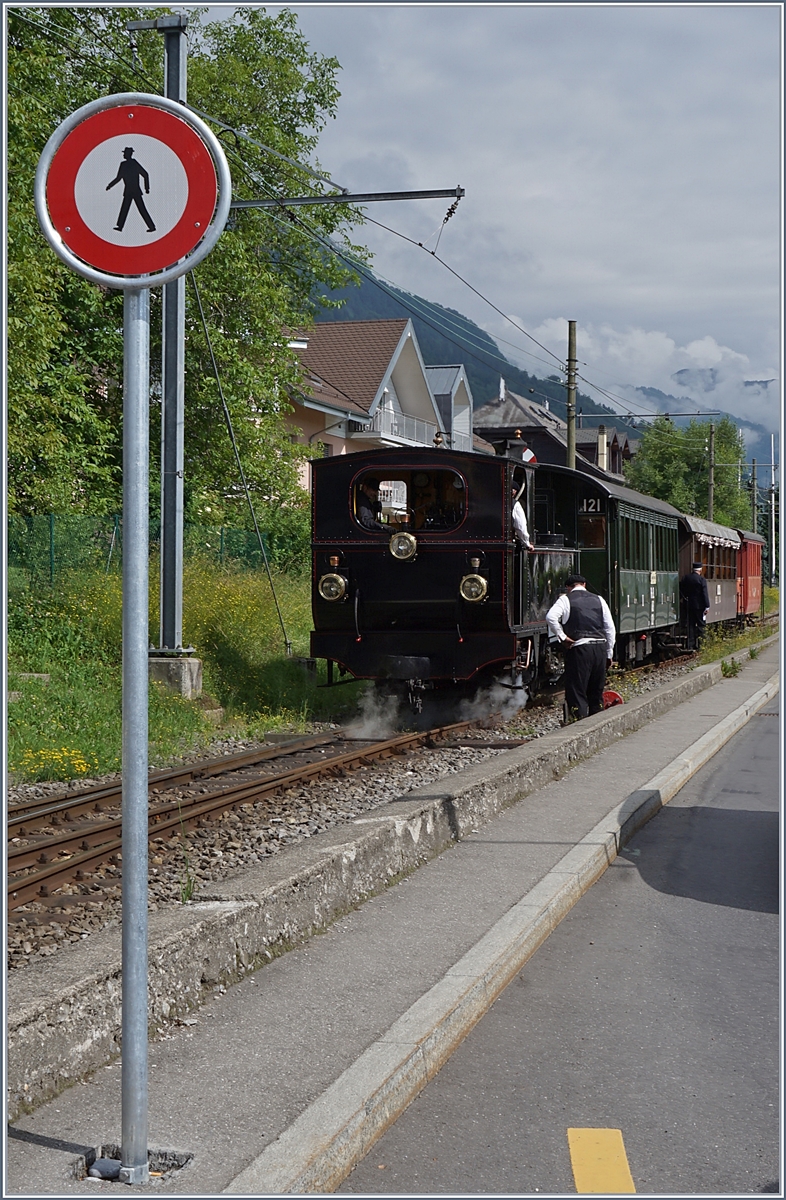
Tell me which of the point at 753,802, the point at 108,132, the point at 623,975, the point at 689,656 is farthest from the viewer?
the point at 689,656

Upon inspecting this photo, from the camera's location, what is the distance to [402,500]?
50.5 ft

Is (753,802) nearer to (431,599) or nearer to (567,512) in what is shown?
(431,599)

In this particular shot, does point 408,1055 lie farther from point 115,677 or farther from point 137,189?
point 115,677

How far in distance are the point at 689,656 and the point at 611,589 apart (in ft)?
34.2

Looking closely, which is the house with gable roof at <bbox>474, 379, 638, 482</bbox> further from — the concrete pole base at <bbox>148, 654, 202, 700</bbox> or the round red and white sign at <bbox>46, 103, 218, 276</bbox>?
the round red and white sign at <bbox>46, 103, 218, 276</bbox>

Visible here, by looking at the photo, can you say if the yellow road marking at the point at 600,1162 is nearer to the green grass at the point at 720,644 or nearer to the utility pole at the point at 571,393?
the green grass at the point at 720,644

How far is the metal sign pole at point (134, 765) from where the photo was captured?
358 centimetres

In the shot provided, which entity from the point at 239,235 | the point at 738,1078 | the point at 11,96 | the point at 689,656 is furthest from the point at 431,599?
the point at 689,656

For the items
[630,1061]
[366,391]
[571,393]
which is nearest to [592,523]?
[571,393]

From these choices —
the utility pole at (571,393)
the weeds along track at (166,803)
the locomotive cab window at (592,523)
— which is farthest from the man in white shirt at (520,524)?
the utility pole at (571,393)

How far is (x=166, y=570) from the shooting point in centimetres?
1541

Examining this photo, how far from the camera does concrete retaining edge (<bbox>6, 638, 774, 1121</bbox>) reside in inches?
161

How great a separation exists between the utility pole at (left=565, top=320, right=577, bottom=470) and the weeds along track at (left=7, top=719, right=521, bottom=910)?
18.7m

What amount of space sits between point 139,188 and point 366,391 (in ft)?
134
